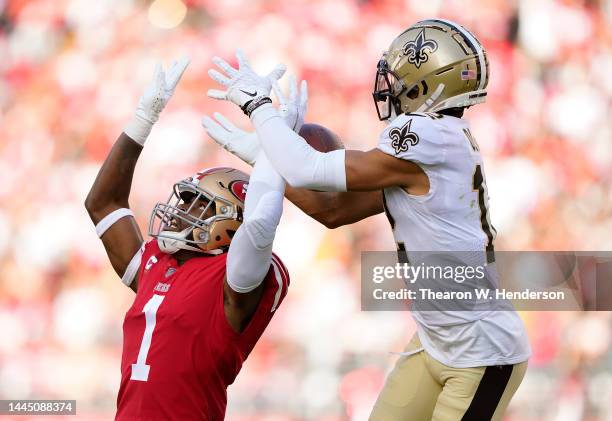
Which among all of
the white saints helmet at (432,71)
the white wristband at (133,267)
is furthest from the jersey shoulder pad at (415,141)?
the white wristband at (133,267)

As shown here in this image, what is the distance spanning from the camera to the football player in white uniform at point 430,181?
1.90 m

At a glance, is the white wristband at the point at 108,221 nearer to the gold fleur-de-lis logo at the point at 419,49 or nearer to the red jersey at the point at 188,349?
the red jersey at the point at 188,349

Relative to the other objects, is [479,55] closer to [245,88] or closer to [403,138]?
[403,138]

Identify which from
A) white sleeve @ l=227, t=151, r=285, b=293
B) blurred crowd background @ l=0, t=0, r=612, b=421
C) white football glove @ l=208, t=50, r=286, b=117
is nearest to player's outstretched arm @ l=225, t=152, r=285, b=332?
white sleeve @ l=227, t=151, r=285, b=293

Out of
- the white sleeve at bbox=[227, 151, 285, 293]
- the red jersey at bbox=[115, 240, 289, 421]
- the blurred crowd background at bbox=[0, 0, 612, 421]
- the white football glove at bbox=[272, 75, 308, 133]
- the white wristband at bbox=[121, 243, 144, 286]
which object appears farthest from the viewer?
the blurred crowd background at bbox=[0, 0, 612, 421]

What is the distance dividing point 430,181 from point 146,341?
2.20ft

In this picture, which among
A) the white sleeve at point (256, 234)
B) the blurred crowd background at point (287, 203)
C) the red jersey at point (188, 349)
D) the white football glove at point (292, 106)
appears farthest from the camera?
the blurred crowd background at point (287, 203)

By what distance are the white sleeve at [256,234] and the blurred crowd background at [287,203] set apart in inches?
84.7

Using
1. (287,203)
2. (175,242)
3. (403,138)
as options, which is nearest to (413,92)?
(403,138)

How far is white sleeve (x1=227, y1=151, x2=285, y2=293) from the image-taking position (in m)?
1.84

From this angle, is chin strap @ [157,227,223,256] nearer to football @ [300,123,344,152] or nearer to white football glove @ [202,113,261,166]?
white football glove @ [202,113,261,166]

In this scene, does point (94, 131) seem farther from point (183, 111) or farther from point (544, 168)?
point (544, 168)

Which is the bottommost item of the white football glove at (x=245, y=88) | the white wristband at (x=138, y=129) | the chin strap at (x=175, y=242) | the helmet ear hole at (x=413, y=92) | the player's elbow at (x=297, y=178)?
the chin strap at (x=175, y=242)

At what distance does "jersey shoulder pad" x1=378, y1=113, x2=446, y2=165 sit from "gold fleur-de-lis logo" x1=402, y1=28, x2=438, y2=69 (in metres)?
0.17
